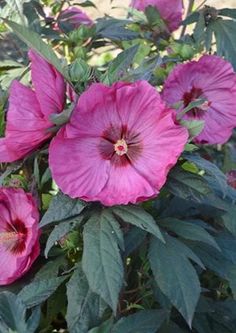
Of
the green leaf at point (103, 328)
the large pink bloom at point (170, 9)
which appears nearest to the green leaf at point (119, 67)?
the green leaf at point (103, 328)

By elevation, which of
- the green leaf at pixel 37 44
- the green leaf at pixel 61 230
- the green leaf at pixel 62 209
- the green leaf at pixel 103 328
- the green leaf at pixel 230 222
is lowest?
the green leaf at pixel 103 328

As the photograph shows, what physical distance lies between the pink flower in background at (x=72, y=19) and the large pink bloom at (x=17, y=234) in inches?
31.0

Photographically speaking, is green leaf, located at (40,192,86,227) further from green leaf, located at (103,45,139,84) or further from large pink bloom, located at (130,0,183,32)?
large pink bloom, located at (130,0,183,32)

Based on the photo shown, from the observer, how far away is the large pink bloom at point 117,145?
980 mm

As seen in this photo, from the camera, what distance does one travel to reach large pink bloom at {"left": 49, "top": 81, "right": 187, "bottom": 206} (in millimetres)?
980

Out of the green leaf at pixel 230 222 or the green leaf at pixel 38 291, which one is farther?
the green leaf at pixel 230 222

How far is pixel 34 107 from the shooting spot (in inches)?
38.8

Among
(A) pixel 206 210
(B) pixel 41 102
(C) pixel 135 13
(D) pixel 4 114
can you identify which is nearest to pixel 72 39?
(C) pixel 135 13

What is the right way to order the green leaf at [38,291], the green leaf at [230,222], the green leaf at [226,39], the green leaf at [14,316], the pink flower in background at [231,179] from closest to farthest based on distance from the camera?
the green leaf at [14,316], the green leaf at [38,291], the green leaf at [230,222], the pink flower in background at [231,179], the green leaf at [226,39]

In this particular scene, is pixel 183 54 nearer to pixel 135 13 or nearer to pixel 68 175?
pixel 135 13

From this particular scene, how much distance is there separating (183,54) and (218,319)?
50 centimetres

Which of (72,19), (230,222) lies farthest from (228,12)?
(230,222)

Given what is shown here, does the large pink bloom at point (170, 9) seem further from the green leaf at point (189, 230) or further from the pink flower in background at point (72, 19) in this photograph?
the green leaf at point (189, 230)

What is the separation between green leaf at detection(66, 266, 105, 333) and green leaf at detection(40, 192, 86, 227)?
0.11m
